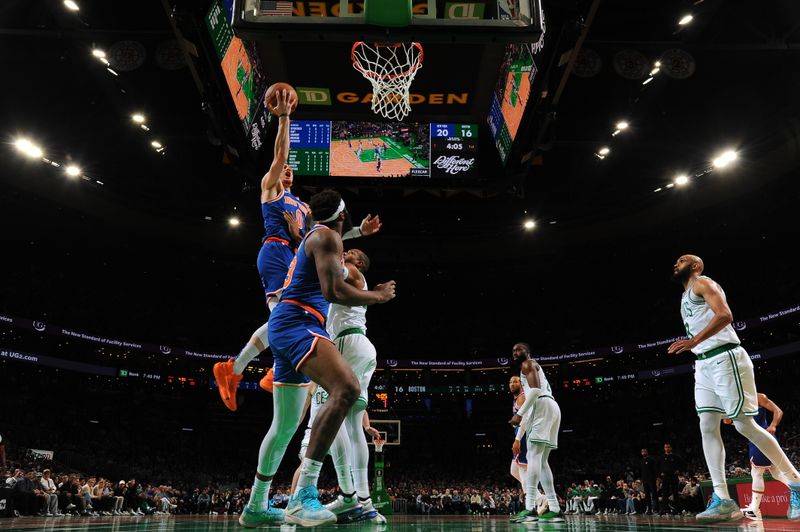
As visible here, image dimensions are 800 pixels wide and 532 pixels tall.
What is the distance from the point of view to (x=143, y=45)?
12.6 meters

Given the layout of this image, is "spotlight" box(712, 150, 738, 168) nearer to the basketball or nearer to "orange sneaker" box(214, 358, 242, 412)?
the basketball

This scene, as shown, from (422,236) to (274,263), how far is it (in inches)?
853

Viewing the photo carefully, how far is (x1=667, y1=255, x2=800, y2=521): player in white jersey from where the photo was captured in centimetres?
534

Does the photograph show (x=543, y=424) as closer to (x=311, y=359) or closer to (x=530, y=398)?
(x=530, y=398)

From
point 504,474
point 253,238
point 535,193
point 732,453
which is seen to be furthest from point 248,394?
point 732,453

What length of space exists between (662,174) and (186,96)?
14.9 meters

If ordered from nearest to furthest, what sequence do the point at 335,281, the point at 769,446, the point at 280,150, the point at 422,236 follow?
the point at 335,281
the point at 280,150
the point at 769,446
the point at 422,236

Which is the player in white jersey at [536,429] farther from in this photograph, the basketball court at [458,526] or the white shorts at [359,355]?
the white shorts at [359,355]

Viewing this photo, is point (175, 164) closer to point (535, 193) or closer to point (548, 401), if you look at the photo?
point (535, 193)

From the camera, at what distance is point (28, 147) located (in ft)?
55.2

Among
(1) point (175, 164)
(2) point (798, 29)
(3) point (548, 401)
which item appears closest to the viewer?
(3) point (548, 401)

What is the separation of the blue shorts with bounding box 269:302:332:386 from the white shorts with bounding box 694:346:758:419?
3.77 m

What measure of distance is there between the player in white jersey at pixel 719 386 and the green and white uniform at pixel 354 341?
8.79 ft

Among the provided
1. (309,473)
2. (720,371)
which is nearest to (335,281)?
(309,473)
